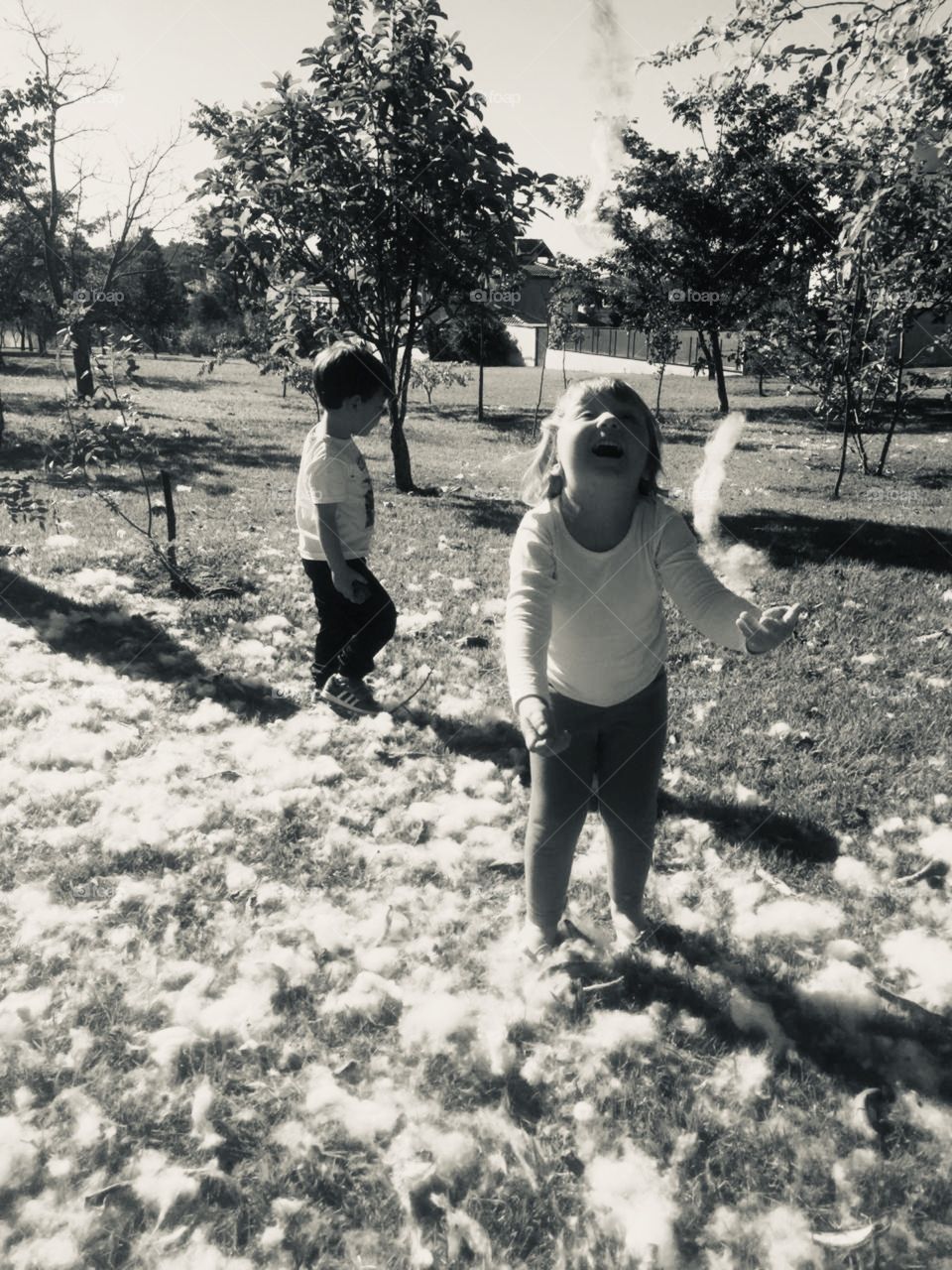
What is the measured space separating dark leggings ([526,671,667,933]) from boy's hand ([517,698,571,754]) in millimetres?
224

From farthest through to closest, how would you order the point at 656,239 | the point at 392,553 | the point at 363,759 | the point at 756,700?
the point at 656,239 < the point at 392,553 < the point at 756,700 < the point at 363,759

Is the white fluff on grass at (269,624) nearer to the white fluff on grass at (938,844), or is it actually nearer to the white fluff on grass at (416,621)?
the white fluff on grass at (416,621)

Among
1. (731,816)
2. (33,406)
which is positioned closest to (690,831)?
(731,816)

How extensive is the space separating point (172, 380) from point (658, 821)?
32509 millimetres

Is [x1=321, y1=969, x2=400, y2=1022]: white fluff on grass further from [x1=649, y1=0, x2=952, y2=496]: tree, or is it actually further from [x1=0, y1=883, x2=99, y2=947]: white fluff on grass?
[x1=649, y1=0, x2=952, y2=496]: tree

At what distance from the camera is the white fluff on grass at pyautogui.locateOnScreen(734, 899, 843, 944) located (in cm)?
270

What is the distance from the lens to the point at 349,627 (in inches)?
169

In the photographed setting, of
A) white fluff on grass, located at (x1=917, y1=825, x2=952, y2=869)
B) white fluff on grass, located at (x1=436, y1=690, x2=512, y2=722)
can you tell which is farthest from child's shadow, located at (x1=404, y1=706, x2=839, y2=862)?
white fluff on grass, located at (x1=917, y1=825, x2=952, y2=869)

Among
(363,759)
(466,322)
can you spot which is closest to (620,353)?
(466,322)

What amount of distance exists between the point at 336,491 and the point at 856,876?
263 centimetres

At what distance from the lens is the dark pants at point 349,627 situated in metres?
4.21

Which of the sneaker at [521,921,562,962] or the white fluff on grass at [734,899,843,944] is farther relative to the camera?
the white fluff on grass at [734,899,843,944]

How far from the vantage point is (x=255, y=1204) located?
1847mm

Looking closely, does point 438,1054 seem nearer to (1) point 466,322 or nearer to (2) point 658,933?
(2) point 658,933
